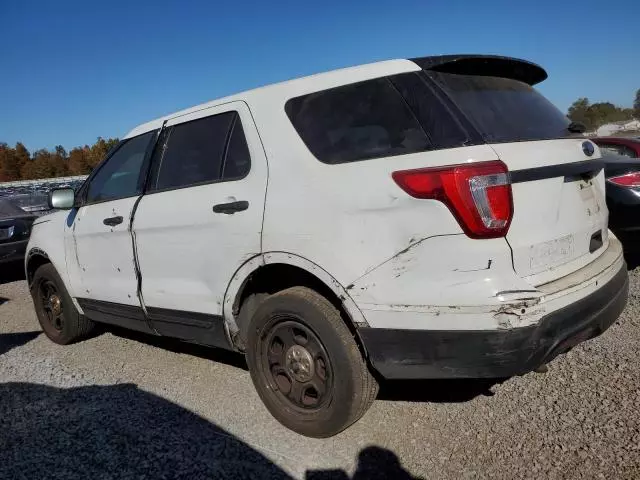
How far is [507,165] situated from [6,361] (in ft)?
14.3

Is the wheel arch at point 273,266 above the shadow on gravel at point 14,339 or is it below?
above

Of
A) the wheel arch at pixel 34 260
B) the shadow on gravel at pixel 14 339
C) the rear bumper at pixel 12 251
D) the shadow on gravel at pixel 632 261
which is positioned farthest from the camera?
the rear bumper at pixel 12 251

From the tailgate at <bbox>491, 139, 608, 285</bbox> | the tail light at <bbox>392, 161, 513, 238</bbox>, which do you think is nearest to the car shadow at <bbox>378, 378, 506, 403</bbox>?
the tailgate at <bbox>491, 139, 608, 285</bbox>

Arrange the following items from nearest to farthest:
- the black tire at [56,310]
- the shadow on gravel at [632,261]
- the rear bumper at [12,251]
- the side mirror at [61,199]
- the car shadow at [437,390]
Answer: the car shadow at [437,390], the side mirror at [61,199], the black tire at [56,310], the shadow on gravel at [632,261], the rear bumper at [12,251]

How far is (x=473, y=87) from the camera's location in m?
2.51

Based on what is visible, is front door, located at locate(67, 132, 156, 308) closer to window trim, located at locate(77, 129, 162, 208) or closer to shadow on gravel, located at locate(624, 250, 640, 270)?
window trim, located at locate(77, 129, 162, 208)

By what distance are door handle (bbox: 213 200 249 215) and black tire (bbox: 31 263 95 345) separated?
7.62ft

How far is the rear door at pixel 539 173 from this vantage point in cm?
220

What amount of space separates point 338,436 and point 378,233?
48.6 inches

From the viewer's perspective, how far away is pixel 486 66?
2641mm

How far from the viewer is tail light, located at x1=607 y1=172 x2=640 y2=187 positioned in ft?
16.4

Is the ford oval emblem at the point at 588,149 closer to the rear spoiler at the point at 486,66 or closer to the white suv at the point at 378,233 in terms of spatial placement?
the white suv at the point at 378,233

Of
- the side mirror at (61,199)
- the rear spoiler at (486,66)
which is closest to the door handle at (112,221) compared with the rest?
the side mirror at (61,199)

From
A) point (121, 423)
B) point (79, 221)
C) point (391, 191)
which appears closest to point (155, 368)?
point (121, 423)
